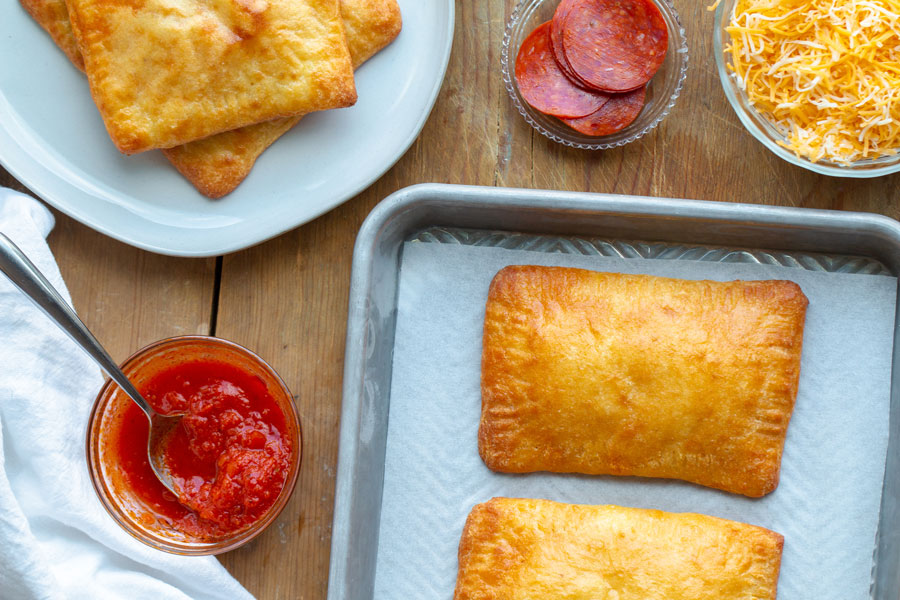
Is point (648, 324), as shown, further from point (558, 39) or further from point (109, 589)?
point (109, 589)

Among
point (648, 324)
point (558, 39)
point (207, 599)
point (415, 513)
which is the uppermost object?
point (558, 39)

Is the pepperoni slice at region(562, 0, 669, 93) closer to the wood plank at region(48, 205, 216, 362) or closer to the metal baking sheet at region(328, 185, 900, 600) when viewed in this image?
the metal baking sheet at region(328, 185, 900, 600)

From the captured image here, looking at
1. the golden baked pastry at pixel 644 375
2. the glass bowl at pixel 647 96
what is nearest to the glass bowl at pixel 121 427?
the golden baked pastry at pixel 644 375

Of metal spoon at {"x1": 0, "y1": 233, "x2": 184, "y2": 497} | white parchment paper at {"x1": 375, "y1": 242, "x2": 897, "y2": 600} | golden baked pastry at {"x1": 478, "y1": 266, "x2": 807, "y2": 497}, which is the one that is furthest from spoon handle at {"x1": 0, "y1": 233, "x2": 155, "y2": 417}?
golden baked pastry at {"x1": 478, "y1": 266, "x2": 807, "y2": 497}

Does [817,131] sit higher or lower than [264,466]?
higher

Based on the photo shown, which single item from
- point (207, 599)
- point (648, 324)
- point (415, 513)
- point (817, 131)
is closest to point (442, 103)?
point (648, 324)

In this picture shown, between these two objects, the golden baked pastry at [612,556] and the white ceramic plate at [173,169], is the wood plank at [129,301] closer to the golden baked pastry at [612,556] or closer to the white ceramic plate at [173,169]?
the white ceramic plate at [173,169]

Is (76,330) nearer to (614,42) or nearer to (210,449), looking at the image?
(210,449)
